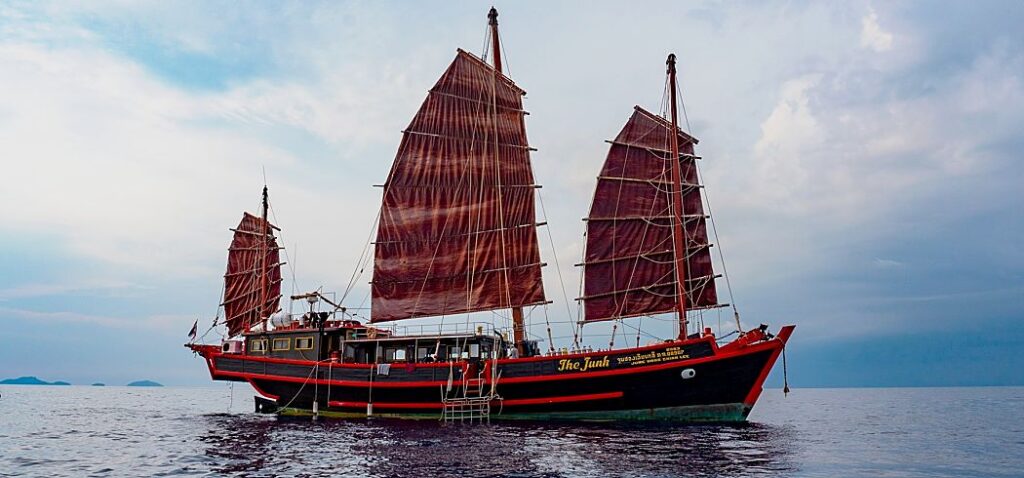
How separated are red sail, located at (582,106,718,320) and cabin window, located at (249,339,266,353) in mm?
19604

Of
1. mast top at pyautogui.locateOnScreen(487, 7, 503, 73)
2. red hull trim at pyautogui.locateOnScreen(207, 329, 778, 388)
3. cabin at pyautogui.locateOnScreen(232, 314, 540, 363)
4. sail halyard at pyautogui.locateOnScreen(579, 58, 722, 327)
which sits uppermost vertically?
mast top at pyautogui.locateOnScreen(487, 7, 503, 73)

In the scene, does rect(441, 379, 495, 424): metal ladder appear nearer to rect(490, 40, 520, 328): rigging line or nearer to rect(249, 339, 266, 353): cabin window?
rect(490, 40, 520, 328): rigging line

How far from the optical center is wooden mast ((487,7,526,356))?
4338cm

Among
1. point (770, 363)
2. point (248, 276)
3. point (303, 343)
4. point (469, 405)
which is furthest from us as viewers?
point (248, 276)

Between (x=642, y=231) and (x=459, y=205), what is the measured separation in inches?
455

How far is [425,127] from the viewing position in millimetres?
47062

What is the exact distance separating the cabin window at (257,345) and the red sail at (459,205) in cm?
683

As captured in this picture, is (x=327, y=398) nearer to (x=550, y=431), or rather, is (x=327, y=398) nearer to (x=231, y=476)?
(x=550, y=431)

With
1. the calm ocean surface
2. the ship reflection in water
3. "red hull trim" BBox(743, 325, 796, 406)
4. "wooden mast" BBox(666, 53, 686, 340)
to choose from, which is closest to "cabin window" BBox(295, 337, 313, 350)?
the calm ocean surface

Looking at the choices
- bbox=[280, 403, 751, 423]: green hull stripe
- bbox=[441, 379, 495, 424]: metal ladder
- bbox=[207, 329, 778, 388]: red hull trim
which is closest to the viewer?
bbox=[207, 329, 778, 388]: red hull trim

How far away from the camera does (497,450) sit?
27.4 meters

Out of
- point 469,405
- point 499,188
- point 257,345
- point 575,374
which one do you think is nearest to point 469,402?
point 469,405

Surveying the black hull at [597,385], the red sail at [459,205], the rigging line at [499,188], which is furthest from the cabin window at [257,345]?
the rigging line at [499,188]

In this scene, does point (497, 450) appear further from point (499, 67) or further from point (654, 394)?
point (499, 67)
